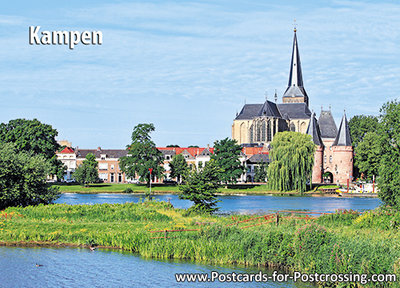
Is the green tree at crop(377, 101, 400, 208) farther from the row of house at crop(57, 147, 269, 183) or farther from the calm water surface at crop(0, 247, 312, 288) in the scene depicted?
the row of house at crop(57, 147, 269, 183)

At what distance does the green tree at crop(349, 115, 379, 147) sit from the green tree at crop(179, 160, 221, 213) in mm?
87197

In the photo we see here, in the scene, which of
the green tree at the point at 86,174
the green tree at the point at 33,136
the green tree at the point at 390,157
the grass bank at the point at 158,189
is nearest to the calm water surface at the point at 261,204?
the green tree at the point at 390,157

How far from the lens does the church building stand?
10900 cm

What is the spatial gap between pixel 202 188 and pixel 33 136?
52.6m

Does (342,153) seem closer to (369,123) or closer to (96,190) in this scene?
(369,123)

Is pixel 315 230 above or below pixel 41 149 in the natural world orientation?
below

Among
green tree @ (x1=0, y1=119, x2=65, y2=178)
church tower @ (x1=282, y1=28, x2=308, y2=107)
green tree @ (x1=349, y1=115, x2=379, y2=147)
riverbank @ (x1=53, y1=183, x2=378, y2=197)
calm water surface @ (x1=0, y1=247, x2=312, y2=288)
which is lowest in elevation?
calm water surface @ (x1=0, y1=247, x2=312, y2=288)

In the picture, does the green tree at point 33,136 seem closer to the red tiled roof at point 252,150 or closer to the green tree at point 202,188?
the green tree at point 202,188

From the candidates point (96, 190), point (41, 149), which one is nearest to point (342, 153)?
point (96, 190)

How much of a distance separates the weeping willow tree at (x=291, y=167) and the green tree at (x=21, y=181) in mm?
41601

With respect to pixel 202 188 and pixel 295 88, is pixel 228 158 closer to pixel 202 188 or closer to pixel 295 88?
pixel 202 188

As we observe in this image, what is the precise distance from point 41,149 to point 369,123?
69.3 metres

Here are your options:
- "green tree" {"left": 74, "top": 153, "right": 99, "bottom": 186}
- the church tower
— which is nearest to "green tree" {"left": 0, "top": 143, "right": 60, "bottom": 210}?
"green tree" {"left": 74, "top": 153, "right": 99, "bottom": 186}

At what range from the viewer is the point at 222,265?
22391 millimetres
